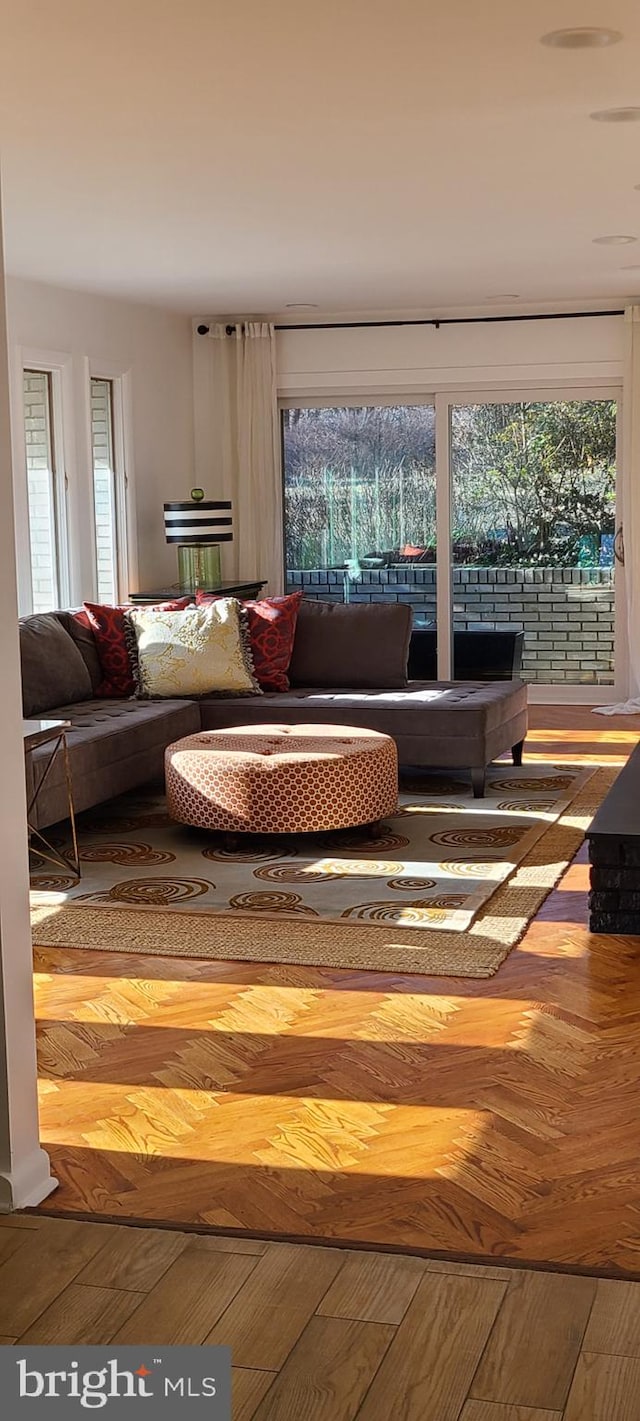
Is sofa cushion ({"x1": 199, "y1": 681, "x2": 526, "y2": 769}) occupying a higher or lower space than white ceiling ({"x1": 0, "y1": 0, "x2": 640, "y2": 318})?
lower

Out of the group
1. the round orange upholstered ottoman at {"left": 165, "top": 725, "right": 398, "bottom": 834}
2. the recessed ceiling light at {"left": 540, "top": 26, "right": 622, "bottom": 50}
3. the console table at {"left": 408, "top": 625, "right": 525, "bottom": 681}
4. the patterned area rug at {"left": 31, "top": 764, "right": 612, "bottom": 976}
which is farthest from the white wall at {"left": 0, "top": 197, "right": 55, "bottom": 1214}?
the console table at {"left": 408, "top": 625, "right": 525, "bottom": 681}

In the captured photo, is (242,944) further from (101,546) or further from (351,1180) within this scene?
(101,546)

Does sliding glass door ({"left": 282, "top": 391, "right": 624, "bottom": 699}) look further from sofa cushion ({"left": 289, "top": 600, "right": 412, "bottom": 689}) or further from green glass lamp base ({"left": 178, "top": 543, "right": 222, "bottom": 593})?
sofa cushion ({"left": 289, "top": 600, "right": 412, "bottom": 689})

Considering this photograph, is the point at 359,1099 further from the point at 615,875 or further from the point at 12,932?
the point at 615,875

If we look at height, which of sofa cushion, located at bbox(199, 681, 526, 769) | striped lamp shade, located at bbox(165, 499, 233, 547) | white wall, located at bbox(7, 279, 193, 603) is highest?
white wall, located at bbox(7, 279, 193, 603)

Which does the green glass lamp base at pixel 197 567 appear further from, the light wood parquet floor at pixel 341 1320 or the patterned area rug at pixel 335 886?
the light wood parquet floor at pixel 341 1320

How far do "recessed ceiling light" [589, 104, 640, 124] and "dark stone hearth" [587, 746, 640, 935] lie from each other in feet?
6.94

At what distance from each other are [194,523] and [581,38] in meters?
5.17

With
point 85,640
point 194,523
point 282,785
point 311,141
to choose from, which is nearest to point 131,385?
point 194,523

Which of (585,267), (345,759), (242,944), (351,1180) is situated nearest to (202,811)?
(345,759)

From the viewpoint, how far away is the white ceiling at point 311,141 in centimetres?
347

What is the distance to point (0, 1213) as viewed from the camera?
2.70 meters

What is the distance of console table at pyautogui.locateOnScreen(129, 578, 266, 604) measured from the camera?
8289 millimetres

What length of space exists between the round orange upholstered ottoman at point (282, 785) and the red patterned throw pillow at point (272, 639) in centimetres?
148
